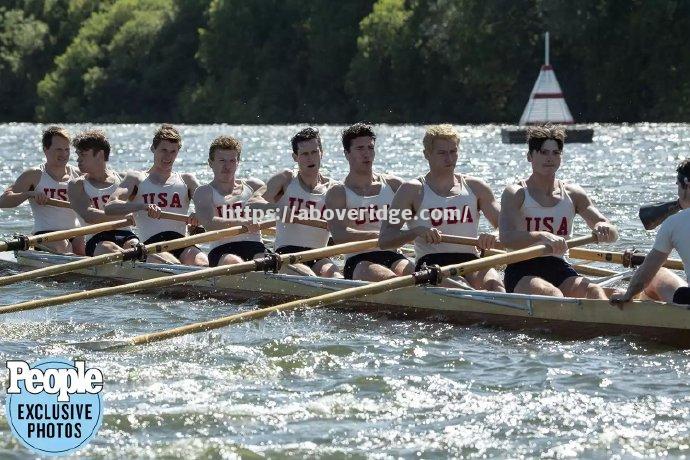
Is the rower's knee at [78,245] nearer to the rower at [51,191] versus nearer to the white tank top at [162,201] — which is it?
the rower at [51,191]

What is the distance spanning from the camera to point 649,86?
164 ft

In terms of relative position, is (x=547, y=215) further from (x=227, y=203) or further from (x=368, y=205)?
(x=227, y=203)

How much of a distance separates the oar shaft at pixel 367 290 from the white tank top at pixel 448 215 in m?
0.61

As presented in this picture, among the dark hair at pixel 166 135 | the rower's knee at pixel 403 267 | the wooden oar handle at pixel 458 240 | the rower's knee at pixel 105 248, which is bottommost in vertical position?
the rower's knee at pixel 105 248

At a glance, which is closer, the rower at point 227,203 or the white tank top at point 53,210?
the rower at point 227,203

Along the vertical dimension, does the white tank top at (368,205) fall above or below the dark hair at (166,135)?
below

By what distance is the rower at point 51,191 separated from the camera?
42.3 ft

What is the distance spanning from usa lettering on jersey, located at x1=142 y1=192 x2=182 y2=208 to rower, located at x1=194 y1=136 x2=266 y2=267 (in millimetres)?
410

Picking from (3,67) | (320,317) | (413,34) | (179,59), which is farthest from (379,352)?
(3,67)

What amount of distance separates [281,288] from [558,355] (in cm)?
275

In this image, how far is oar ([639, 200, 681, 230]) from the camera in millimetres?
8906

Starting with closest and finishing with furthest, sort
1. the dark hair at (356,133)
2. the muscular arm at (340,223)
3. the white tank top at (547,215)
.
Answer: the white tank top at (547,215)
the dark hair at (356,133)
the muscular arm at (340,223)

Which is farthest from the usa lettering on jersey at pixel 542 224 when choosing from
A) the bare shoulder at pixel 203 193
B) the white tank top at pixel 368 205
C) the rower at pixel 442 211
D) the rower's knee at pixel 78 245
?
the rower's knee at pixel 78 245

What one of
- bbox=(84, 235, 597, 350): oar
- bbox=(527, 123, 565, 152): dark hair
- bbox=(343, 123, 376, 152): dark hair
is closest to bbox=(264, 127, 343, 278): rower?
bbox=(343, 123, 376, 152): dark hair
